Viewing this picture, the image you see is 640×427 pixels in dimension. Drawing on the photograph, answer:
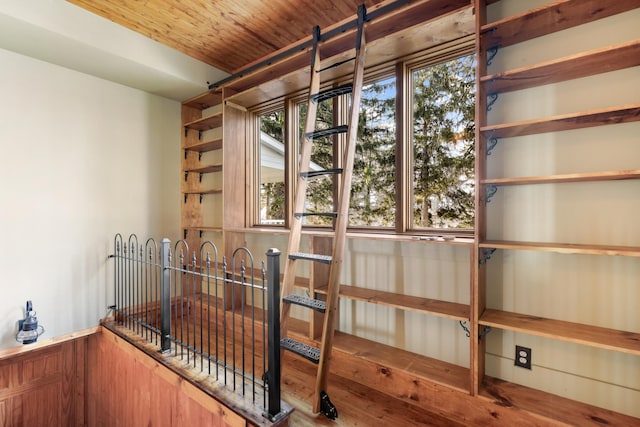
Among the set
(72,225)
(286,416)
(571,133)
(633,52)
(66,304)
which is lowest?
(286,416)

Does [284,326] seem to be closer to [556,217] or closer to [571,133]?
[556,217]

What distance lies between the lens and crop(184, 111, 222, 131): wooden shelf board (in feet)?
11.0

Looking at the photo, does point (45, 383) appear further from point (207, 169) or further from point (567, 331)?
point (567, 331)

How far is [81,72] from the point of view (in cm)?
286

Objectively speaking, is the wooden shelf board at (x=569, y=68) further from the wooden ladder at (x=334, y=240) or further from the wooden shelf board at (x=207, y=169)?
the wooden shelf board at (x=207, y=169)

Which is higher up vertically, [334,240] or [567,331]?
[334,240]

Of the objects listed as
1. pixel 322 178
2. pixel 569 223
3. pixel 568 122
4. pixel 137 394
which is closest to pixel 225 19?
pixel 322 178

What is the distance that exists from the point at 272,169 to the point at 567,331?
280 centimetres

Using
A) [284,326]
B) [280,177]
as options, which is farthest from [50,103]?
[284,326]

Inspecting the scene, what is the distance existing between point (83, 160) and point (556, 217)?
3.81 metres

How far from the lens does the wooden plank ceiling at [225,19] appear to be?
7.51 ft

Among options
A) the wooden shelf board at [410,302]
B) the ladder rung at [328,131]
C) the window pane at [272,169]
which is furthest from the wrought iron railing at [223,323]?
the ladder rung at [328,131]

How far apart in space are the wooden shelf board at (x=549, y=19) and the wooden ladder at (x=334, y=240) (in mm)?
786

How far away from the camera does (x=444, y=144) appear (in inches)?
85.0
